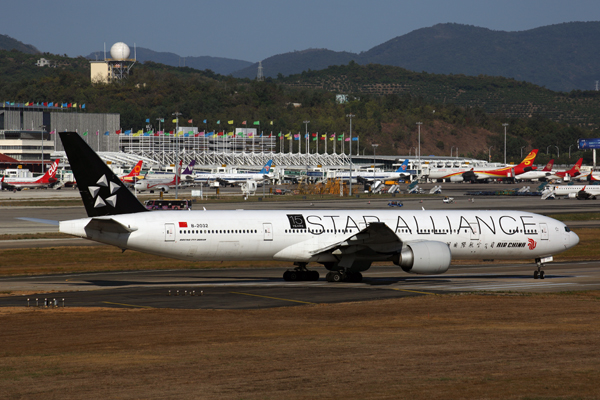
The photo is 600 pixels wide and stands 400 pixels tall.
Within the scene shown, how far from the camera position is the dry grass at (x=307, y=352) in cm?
1384

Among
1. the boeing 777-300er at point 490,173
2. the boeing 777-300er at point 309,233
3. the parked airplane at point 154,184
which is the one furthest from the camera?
the boeing 777-300er at point 490,173

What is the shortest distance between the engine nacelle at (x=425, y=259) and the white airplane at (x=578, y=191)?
87207mm

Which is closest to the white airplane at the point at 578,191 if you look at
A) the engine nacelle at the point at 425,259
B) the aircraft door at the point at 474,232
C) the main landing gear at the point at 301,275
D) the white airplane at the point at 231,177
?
the white airplane at the point at 231,177

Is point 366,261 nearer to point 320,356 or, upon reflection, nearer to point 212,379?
point 320,356

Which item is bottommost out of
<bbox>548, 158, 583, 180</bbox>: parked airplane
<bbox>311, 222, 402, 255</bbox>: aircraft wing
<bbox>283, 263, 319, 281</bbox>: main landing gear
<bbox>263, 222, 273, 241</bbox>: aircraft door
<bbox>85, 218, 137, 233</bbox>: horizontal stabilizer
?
<bbox>283, 263, 319, 281</bbox>: main landing gear

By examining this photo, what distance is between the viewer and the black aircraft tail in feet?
106

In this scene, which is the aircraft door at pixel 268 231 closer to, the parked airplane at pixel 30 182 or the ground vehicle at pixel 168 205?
the ground vehicle at pixel 168 205

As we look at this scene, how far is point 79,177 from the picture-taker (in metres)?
32.5

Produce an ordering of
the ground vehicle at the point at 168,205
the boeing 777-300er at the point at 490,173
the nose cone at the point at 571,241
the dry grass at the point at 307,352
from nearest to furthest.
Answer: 1. the dry grass at the point at 307,352
2. the nose cone at the point at 571,241
3. the ground vehicle at the point at 168,205
4. the boeing 777-300er at the point at 490,173

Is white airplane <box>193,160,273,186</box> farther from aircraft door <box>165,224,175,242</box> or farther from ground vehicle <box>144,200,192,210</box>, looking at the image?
aircraft door <box>165,224,175,242</box>

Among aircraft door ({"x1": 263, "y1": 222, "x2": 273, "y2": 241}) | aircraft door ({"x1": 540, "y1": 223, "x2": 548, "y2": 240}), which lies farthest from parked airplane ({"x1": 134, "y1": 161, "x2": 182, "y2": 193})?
aircraft door ({"x1": 540, "y1": 223, "x2": 548, "y2": 240})

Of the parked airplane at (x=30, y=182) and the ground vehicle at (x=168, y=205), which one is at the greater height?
the parked airplane at (x=30, y=182)

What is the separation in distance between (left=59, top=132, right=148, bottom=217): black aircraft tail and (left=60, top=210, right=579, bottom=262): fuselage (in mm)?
641

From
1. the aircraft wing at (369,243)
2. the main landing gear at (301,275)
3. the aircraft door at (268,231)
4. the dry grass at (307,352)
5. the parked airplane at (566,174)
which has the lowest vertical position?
the main landing gear at (301,275)
